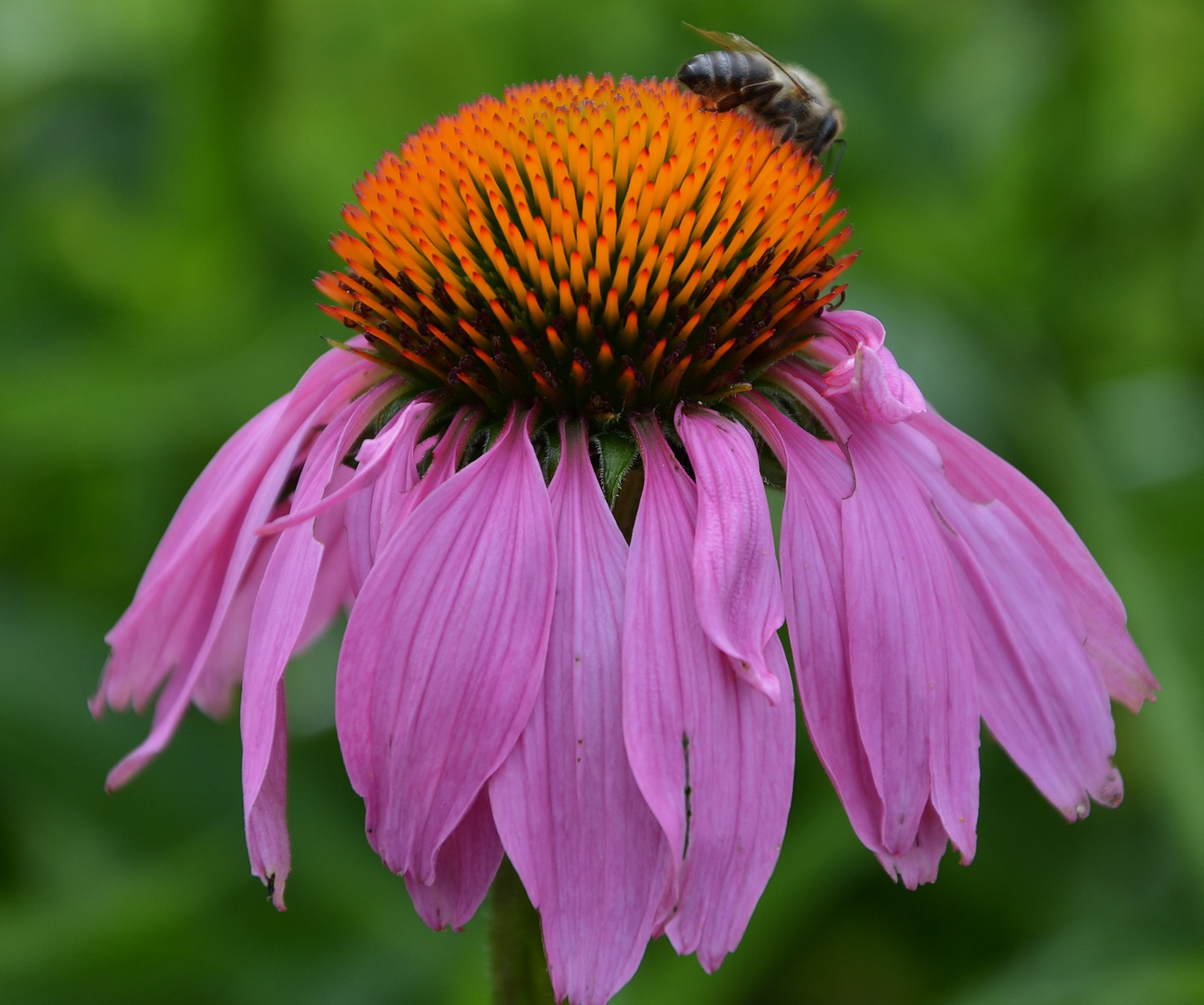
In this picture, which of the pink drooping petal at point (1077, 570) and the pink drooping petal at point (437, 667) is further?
the pink drooping petal at point (1077, 570)

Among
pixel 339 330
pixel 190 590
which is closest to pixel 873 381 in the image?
pixel 190 590

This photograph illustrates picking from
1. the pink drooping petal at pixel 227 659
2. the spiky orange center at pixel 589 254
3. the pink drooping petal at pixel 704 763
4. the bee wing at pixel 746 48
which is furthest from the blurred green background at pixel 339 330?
the bee wing at pixel 746 48

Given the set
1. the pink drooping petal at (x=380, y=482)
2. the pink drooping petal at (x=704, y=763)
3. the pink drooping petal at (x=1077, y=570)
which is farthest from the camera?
the pink drooping petal at (x=1077, y=570)

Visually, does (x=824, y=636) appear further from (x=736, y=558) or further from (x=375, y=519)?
(x=375, y=519)

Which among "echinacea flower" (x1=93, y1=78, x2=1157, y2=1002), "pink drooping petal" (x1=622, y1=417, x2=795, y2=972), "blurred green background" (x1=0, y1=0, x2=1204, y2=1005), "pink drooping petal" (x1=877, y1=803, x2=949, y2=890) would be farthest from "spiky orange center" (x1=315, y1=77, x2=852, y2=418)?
"blurred green background" (x1=0, y1=0, x2=1204, y2=1005)

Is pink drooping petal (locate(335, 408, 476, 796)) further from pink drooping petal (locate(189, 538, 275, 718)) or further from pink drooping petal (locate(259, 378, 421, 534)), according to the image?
pink drooping petal (locate(189, 538, 275, 718))

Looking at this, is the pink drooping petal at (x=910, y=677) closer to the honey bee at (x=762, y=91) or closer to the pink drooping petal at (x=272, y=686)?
the pink drooping petal at (x=272, y=686)

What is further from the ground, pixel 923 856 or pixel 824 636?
pixel 824 636
